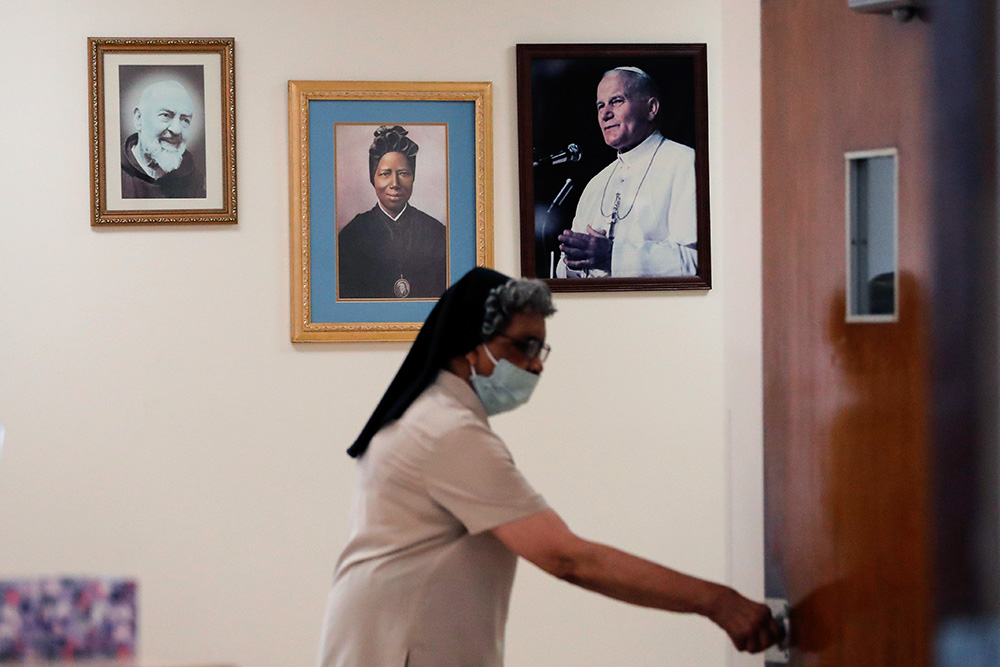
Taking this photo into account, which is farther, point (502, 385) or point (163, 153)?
point (163, 153)

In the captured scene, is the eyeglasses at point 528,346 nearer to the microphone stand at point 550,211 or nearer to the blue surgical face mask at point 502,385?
the blue surgical face mask at point 502,385

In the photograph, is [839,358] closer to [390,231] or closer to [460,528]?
[460,528]

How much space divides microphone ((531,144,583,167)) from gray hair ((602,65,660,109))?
22 centimetres

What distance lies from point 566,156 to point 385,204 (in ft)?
1.81

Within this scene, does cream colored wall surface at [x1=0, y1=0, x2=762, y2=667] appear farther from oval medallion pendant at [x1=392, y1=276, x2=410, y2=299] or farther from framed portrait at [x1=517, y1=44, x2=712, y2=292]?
oval medallion pendant at [x1=392, y1=276, x2=410, y2=299]

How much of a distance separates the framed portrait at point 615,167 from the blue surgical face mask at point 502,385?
104cm

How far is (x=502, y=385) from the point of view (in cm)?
182

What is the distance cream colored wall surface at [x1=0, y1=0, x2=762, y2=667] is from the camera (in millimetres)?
2791

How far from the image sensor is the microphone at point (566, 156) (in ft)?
9.36

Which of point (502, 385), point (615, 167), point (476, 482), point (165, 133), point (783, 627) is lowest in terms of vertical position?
point (783, 627)

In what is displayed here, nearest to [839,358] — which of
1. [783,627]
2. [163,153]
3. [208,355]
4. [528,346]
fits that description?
[783,627]

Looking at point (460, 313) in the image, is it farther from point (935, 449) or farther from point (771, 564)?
point (935, 449)

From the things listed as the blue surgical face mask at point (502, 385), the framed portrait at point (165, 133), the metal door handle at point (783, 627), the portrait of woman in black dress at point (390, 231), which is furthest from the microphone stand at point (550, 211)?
the metal door handle at point (783, 627)

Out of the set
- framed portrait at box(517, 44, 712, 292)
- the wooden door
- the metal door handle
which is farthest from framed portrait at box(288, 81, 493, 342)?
the metal door handle
